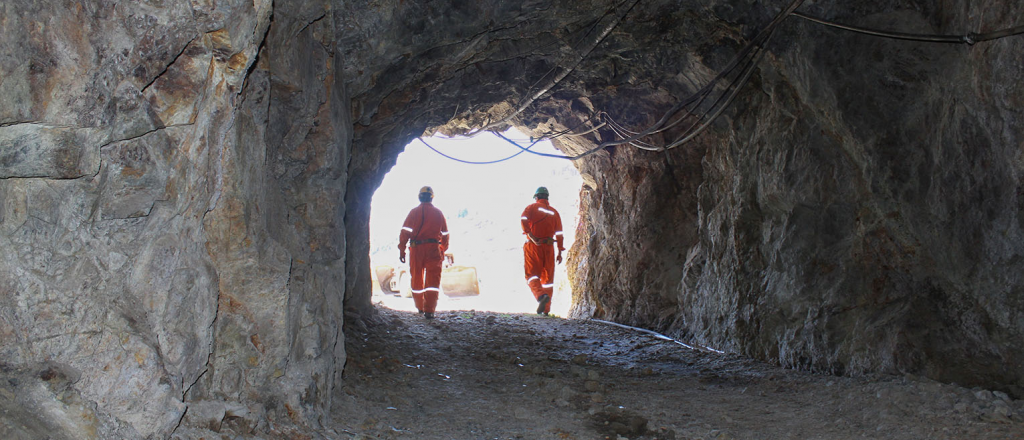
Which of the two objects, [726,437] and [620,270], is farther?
[620,270]

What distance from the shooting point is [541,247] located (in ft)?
31.1

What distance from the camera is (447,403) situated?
4039 mm

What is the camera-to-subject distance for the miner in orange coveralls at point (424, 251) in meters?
7.98

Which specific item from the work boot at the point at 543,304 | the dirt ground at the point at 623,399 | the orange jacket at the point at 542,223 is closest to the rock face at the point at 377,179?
the dirt ground at the point at 623,399

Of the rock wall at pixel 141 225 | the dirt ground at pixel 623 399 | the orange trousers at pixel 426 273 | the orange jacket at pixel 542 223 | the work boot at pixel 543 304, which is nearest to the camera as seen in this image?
the rock wall at pixel 141 225

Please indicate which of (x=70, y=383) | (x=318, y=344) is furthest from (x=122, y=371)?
(x=318, y=344)

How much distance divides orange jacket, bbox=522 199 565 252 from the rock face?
92.4 inches

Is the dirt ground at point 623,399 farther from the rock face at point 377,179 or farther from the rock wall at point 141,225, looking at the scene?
the rock wall at point 141,225

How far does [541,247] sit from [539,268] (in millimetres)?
314

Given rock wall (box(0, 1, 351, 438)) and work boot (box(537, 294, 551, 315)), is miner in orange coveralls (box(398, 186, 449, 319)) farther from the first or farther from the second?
rock wall (box(0, 1, 351, 438))

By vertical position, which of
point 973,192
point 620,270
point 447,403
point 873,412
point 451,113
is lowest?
point 447,403

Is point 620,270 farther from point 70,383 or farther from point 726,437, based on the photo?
point 70,383

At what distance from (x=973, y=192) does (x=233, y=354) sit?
400cm

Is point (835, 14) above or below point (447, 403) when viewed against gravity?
above
